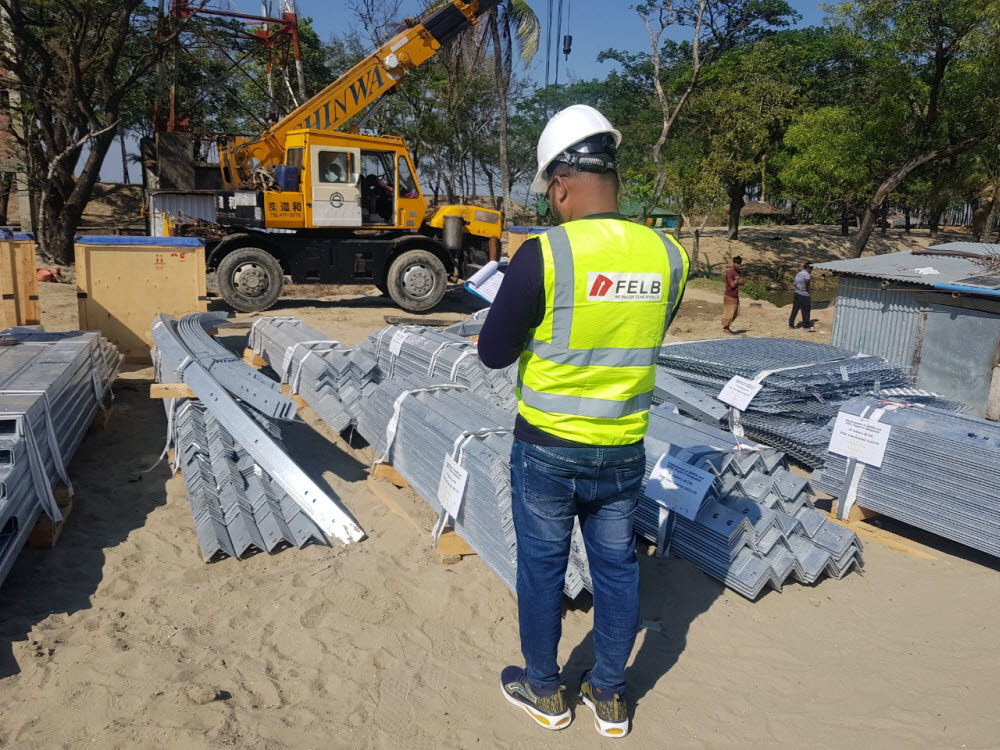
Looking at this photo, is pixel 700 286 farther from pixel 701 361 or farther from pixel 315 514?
pixel 315 514

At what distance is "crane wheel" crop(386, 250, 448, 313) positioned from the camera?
43.0 feet

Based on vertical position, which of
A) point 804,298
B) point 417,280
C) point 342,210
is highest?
point 342,210

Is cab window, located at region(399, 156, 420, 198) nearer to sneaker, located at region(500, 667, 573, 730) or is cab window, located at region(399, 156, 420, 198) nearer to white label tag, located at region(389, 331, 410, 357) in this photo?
white label tag, located at region(389, 331, 410, 357)

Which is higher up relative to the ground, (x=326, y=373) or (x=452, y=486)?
(x=326, y=373)

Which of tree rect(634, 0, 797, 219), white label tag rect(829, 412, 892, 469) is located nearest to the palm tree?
tree rect(634, 0, 797, 219)

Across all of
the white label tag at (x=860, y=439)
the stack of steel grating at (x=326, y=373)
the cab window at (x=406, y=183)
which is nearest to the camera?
the white label tag at (x=860, y=439)

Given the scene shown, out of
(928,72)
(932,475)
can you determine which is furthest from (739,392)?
(928,72)

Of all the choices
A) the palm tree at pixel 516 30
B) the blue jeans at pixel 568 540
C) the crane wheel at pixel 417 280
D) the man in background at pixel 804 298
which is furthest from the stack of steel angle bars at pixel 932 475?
the palm tree at pixel 516 30

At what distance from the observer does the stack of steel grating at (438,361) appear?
6039mm

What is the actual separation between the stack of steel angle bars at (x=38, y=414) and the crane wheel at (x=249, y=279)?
6.02m

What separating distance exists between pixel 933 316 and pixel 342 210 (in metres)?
8.72

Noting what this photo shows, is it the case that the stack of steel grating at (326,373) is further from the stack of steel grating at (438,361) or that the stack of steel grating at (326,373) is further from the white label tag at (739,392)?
the white label tag at (739,392)

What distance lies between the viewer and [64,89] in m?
14.3

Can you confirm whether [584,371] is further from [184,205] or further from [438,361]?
[184,205]
